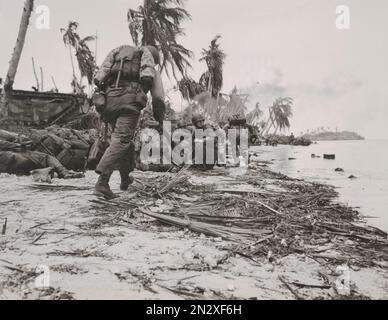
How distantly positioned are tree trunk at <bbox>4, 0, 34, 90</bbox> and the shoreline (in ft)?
20.0

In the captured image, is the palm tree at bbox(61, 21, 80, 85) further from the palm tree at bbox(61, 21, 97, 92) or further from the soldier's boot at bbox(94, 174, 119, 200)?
the soldier's boot at bbox(94, 174, 119, 200)

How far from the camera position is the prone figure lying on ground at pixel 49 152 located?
17.9ft

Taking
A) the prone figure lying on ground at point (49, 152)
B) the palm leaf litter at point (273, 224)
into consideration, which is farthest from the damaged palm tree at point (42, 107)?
the palm leaf litter at point (273, 224)

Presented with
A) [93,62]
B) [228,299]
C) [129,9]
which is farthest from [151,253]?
[93,62]

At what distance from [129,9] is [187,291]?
506 inches

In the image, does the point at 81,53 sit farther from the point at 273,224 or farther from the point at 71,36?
the point at 273,224

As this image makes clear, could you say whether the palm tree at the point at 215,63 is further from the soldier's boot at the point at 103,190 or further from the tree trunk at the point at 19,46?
the soldier's boot at the point at 103,190

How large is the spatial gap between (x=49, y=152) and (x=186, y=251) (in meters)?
4.46

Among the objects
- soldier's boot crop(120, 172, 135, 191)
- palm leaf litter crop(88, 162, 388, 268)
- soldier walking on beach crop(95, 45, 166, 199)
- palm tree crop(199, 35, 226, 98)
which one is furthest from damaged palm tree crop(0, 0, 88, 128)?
palm tree crop(199, 35, 226, 98)

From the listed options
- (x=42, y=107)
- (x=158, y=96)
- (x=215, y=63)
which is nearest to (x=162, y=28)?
(x=42, y=107)

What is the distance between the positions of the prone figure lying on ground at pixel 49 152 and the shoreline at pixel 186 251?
1.76m

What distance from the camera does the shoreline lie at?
1715 millimetres

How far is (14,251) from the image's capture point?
2.16m

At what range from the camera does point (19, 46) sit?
890 centimetres
